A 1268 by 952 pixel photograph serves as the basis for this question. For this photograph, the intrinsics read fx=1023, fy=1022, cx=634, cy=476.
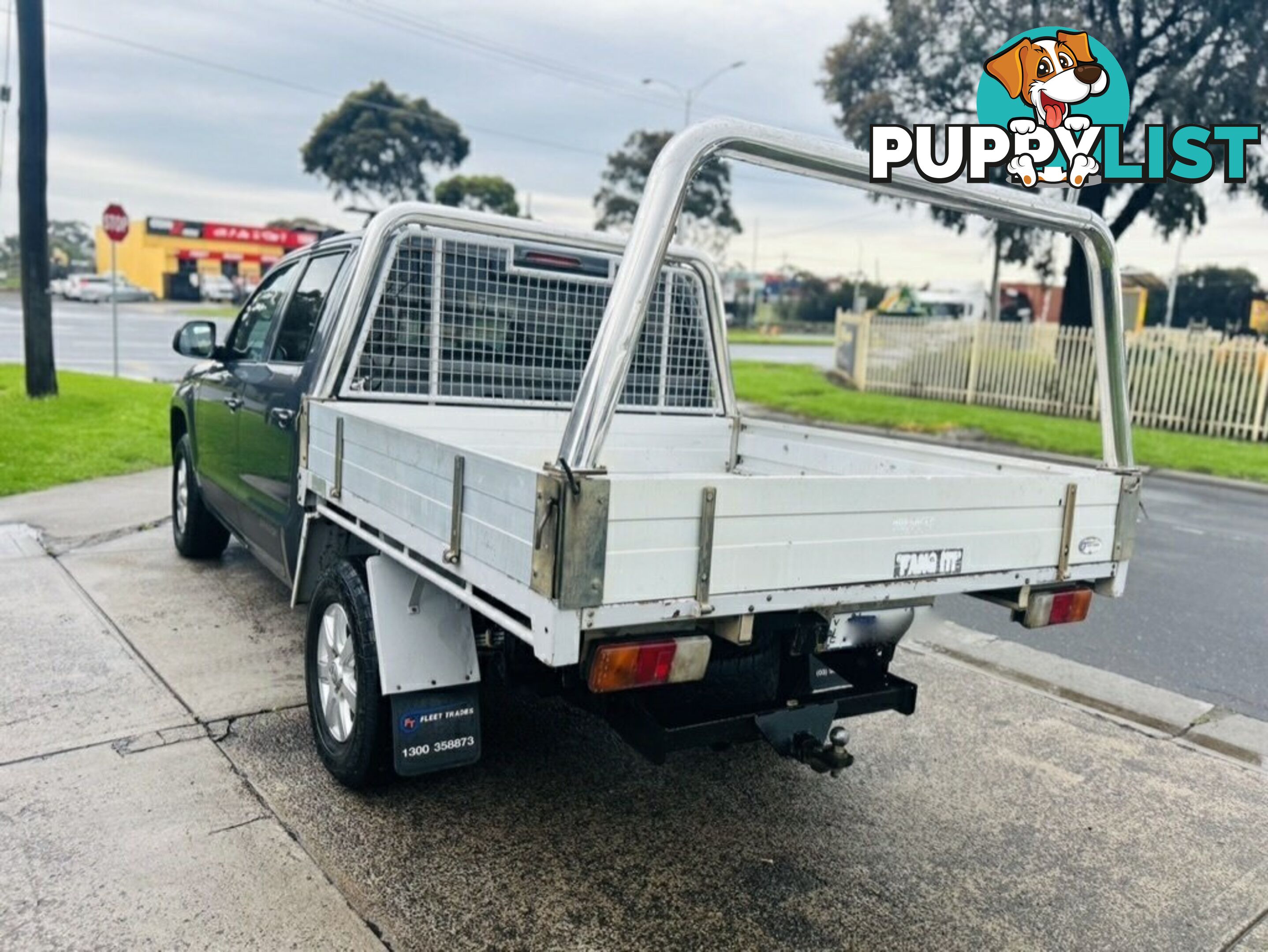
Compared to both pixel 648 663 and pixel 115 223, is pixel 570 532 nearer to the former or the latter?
pixel 648 663

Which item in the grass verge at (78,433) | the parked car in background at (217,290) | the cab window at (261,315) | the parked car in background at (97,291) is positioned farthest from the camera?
the parked car in background at (217,290)

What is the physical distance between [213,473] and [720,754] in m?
3.28

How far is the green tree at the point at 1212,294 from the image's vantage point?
55.1m

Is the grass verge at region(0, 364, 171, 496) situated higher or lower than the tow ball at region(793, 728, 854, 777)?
lower

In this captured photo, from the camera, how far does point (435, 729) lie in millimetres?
3303

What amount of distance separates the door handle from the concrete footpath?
113 cm

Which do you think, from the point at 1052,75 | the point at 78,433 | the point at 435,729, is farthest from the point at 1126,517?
the point at 1052,75

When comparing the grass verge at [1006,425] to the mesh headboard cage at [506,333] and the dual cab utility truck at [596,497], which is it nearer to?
the mesh headboard cage at [506,333]

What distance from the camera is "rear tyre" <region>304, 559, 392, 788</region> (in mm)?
3352

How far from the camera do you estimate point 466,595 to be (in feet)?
9.27

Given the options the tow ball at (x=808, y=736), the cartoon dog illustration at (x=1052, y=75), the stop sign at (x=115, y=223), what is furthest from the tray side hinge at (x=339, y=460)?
the stop sign at (x=115, y=223)

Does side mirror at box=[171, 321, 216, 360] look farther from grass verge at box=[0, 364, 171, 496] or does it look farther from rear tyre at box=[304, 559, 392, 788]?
grass verge at box=[0, 364, 171, 496]

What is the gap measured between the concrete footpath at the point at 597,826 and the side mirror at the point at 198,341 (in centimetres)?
154

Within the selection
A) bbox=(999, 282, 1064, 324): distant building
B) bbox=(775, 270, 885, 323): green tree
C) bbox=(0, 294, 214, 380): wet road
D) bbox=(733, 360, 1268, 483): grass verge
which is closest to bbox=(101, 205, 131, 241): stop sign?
bbox=(0, 294, 214, 380): wet road
